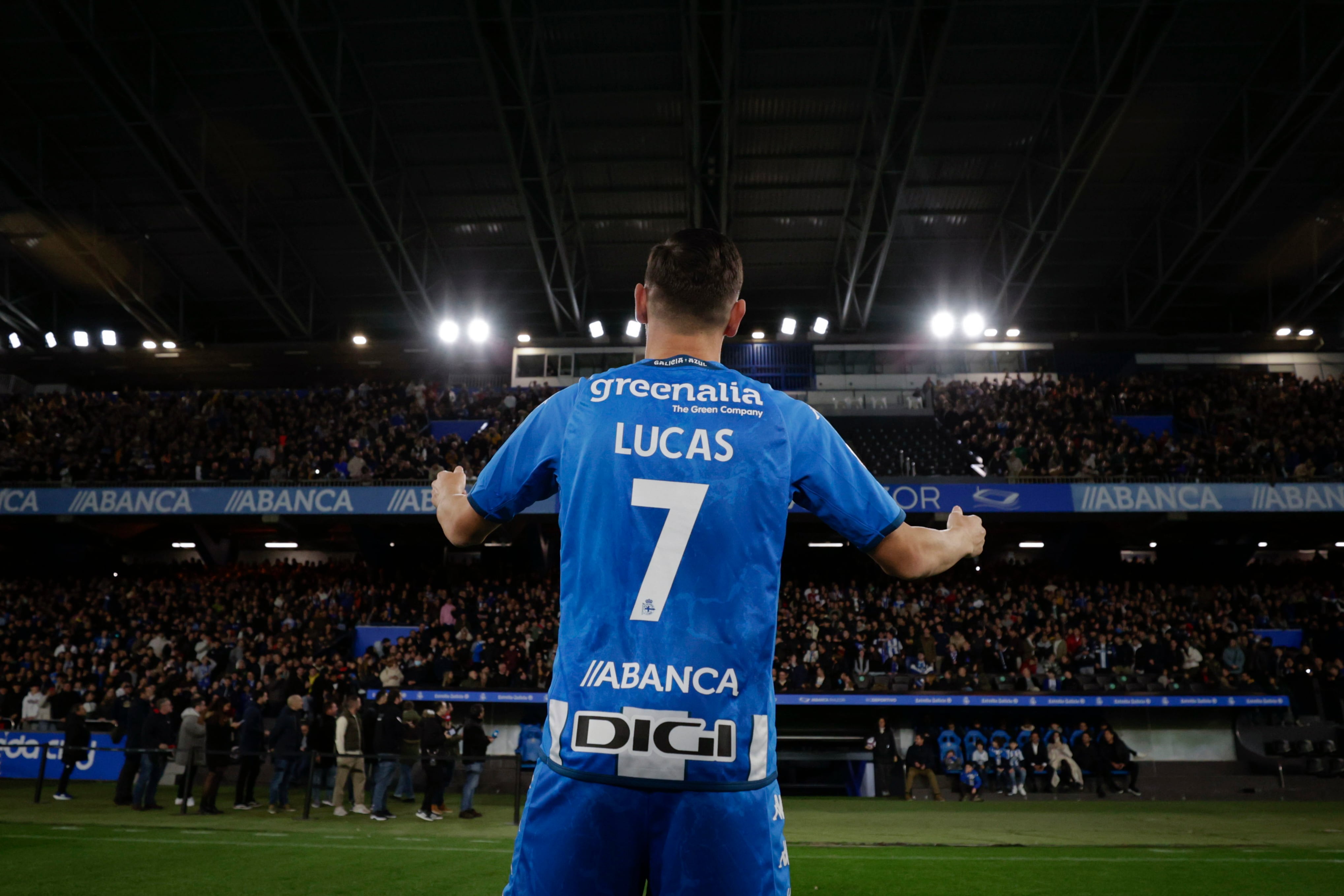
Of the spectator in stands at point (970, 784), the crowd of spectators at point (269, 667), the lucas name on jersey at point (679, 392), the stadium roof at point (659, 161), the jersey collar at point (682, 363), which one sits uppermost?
the stadium roof at point (659, 161)

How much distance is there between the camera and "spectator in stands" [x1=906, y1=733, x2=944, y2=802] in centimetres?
1847

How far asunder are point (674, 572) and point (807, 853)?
8825mm

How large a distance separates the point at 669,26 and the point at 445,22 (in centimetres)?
564

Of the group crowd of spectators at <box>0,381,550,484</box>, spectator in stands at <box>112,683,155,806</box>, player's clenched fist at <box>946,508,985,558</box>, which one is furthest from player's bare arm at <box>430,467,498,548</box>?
crowd of spectators at <box>0,381,550,484</box>

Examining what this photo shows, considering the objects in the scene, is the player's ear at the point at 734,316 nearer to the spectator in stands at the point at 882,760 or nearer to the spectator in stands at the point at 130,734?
the spectator in stands at the point at 130,734

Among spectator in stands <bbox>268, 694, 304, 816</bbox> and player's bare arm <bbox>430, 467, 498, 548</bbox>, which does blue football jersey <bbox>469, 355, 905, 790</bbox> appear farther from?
spectator in stands <bbox>268, 694, 304, 816</bbox>

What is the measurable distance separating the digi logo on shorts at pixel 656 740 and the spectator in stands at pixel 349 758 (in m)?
13.2

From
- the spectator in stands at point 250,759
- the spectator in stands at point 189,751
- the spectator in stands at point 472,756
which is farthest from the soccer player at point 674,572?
the spectator in stands at point 250,759

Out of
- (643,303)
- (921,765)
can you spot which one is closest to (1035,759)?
(921,765)

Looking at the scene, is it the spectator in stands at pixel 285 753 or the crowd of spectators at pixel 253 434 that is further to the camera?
the crowd of spectators at pixel 253 434

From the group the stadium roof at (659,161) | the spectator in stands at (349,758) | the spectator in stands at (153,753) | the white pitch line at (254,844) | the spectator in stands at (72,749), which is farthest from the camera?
the stadium roof at (659,161)

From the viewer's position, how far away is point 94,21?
2256 centimetres

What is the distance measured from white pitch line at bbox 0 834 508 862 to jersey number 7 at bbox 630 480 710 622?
8.75m

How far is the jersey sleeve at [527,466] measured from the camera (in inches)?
81.0
